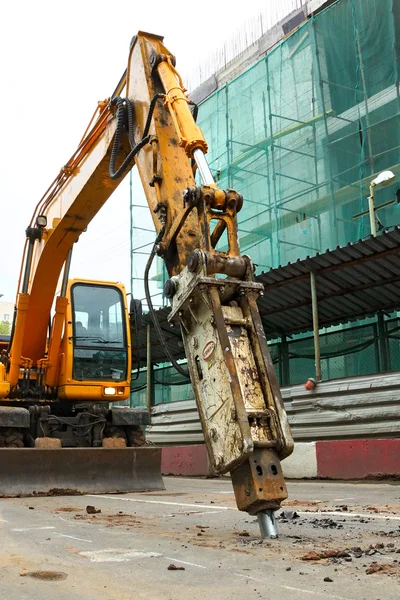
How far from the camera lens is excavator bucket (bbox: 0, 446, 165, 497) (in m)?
7.50

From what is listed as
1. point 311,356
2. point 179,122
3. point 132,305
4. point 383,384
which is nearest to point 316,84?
point 311,356

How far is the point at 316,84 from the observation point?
16.5 m

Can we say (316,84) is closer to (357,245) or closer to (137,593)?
(357,245)

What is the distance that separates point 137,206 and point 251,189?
5208mm

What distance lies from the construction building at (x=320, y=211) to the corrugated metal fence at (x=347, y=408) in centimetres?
2

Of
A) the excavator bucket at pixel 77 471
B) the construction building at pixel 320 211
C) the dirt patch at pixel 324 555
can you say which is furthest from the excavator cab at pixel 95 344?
the dirt patch at pixel 324 555

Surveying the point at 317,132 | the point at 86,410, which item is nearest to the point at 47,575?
the point at 86,410

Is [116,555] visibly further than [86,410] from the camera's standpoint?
No

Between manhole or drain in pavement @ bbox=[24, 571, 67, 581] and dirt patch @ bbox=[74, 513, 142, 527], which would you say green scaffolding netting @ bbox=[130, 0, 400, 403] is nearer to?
dirt patch @ bbox=[74, 513, 142, 527]

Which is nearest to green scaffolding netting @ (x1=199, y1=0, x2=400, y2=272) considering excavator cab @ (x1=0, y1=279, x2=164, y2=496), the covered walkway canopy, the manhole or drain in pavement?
the covered walkway canopy

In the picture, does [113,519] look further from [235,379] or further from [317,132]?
[317,132]

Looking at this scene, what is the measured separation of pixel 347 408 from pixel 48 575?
799 cm

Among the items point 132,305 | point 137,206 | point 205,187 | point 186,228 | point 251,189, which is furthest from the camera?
point 137,206

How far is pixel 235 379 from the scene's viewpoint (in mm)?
3711
